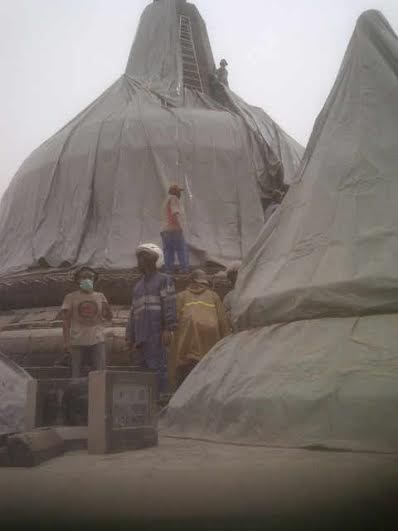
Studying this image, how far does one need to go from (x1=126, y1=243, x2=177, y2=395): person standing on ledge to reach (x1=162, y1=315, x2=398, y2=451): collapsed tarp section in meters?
0.90

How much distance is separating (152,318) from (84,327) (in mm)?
667

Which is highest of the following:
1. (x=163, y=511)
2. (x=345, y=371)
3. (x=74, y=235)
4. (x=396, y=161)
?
(x=74, y=235)

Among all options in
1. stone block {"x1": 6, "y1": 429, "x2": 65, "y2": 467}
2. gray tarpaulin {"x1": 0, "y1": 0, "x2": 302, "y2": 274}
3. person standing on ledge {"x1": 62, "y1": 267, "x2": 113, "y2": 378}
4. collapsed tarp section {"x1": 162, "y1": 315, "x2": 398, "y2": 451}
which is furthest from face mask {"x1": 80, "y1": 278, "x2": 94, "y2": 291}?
gray tarpaulin {"x1": 0, "y1": 0, "x2": 302, "y2": 274}

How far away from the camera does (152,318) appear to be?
428 centimetres

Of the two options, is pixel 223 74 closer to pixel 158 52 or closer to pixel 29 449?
pixel 158 52

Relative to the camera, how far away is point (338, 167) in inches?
140

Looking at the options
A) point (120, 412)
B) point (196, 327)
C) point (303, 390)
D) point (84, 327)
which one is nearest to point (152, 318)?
point (196, 327)

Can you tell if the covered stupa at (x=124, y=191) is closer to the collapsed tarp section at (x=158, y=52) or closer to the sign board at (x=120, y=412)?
the collapsed tarp section at (x=158, y=52)

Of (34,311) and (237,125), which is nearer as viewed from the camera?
(34,311)

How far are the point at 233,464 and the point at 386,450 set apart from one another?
Result: 57cm

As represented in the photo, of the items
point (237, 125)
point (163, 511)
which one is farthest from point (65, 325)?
point (237, 125)

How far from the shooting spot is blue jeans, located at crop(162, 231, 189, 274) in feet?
21.3

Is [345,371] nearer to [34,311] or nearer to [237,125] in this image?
[34,311]

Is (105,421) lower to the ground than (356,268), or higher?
lower
